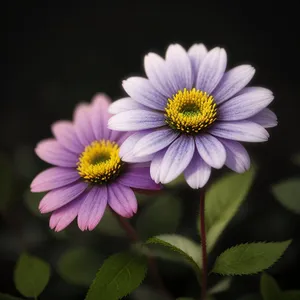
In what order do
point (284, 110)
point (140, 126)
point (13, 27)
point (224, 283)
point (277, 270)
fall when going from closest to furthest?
point (140, 126)
point (224, 283)
point (277, 270)
point (284, 110)
point (13, 27)

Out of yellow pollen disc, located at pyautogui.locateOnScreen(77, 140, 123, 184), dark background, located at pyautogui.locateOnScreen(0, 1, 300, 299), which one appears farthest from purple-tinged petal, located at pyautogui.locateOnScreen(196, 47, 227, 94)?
dark background, located at pyautogui.locateOnScreen(0, 1, 300, 299)

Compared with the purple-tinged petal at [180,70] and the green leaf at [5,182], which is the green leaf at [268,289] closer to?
the purple-tinged petal at [180,70]

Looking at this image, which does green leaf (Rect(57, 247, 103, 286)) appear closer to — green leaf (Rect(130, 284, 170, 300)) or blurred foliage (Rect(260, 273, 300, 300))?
green leaf (Rect(130, 284, 170, 300))

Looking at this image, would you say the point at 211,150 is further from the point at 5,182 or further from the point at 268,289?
the point at 5,182

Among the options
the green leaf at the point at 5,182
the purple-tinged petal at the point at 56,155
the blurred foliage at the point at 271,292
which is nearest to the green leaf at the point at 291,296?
the blurred foliage at the point at 271,292

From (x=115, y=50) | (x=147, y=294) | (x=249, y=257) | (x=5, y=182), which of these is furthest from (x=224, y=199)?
(x=115, y=50)

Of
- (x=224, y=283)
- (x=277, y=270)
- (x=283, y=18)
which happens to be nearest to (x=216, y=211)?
(x=224, y=283)

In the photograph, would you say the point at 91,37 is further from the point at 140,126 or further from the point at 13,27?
the point at 140,126
